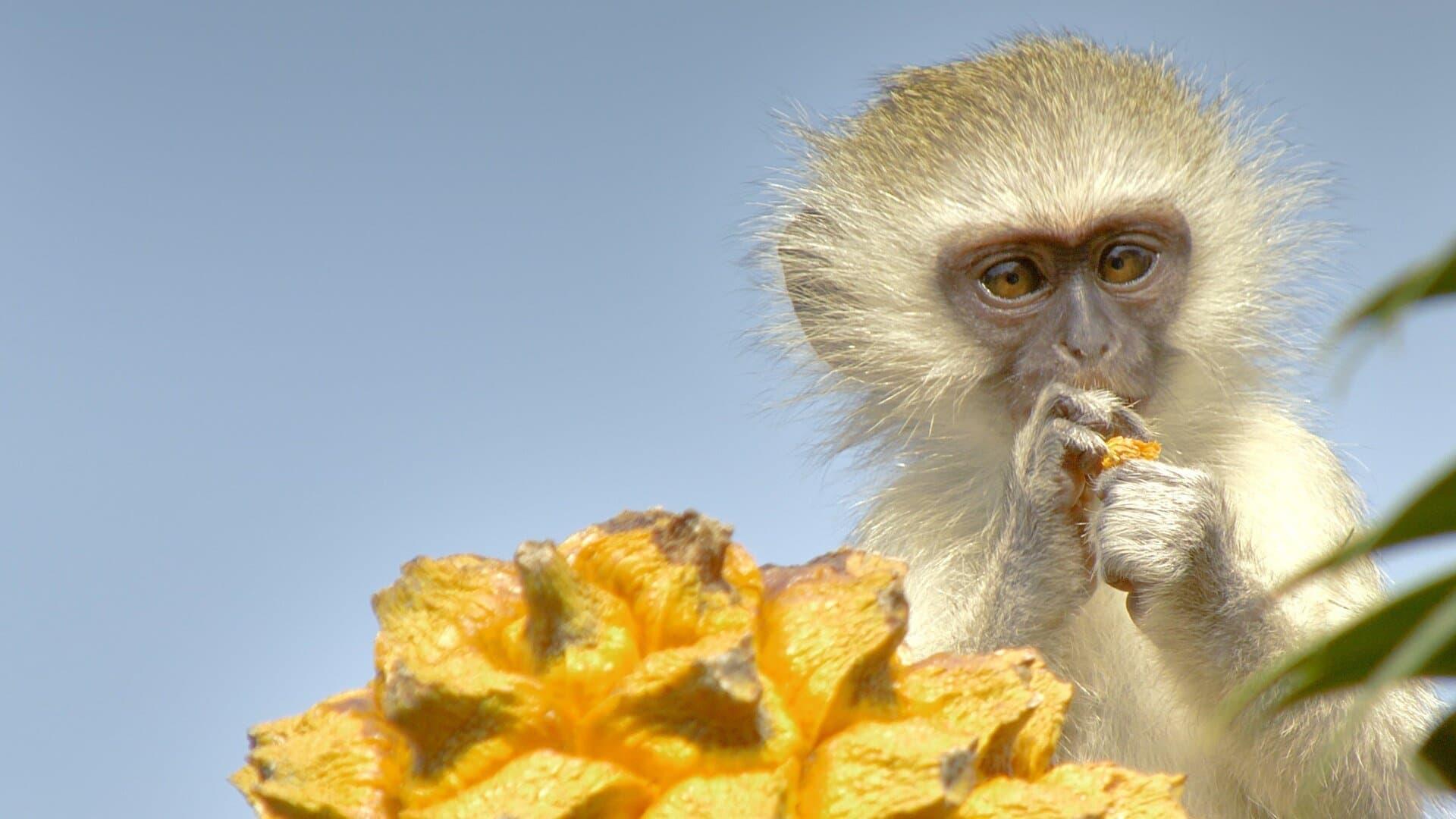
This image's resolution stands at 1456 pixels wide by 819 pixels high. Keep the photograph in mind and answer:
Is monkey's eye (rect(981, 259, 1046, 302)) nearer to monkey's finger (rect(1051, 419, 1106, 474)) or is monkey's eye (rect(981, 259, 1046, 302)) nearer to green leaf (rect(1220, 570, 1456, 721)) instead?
monkey's finger (rect(1051, 419, 1106, 474))

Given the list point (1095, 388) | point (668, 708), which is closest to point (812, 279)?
point (1095, 388)

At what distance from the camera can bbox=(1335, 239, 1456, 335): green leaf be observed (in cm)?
73

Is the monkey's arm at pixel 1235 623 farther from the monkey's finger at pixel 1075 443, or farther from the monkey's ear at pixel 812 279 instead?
the monkey's ear at pixel 812 279

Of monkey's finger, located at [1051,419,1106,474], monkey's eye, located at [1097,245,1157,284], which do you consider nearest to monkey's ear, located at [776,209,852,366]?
monkey's eye, located at [1097,245,1157,284]

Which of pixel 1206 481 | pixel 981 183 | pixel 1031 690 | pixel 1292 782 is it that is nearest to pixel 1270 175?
pixel 981 183

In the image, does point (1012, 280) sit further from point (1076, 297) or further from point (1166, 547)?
point (1166, 547)

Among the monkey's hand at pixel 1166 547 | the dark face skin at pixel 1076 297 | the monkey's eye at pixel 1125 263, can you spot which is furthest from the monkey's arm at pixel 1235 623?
the monkey's eye at pixel 1125 263

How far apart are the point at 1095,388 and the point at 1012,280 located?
0.78 metres

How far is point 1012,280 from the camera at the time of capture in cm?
501

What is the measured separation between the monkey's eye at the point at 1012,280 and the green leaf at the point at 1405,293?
13.7ft

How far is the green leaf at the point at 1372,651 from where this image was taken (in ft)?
2.73

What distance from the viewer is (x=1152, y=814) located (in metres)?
1.83

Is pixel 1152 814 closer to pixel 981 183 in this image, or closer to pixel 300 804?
pixel 300 804

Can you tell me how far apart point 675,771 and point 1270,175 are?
15.8 ft
